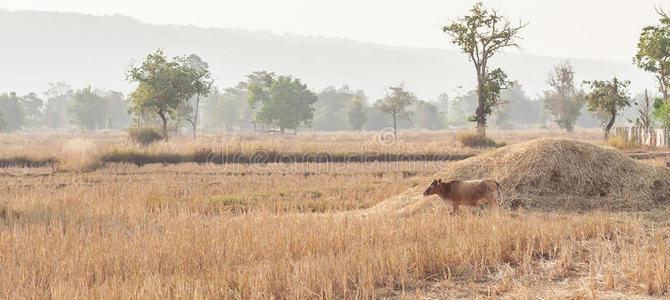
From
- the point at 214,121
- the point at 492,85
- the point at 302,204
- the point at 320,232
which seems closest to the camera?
the point at 320,232

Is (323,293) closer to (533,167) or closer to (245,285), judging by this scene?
(245,285)

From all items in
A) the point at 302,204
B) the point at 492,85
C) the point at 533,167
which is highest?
the point at 492,85

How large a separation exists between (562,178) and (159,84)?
31.9 meters

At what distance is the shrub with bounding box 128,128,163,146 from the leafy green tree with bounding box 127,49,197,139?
2.44m

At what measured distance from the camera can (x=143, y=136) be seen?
3350 centimetres

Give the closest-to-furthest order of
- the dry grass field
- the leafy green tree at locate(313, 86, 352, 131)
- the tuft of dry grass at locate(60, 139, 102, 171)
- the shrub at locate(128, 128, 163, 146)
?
the dry grass field → the tuft of dry grass at locate(60, 139, 102, 171) → the shrub at locate(128, 128, 163, 146) → the leafy green tree at locate(313, 86, 352, 131)

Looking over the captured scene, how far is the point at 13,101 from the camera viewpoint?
9731cm

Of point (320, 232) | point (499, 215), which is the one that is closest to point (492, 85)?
point (499, 215)

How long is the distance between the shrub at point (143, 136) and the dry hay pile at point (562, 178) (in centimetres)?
2574

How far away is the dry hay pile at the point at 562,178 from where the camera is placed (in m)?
10.5

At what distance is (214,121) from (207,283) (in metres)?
135

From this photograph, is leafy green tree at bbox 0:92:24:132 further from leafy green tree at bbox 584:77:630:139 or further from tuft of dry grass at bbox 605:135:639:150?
tuft of dry grass at bbox 605:135:639:150

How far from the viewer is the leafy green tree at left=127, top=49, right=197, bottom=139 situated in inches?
1455

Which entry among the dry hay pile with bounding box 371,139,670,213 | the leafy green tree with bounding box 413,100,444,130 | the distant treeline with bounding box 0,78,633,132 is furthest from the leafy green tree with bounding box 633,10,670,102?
the leafy green tree with bounding box 413,100,444,130
